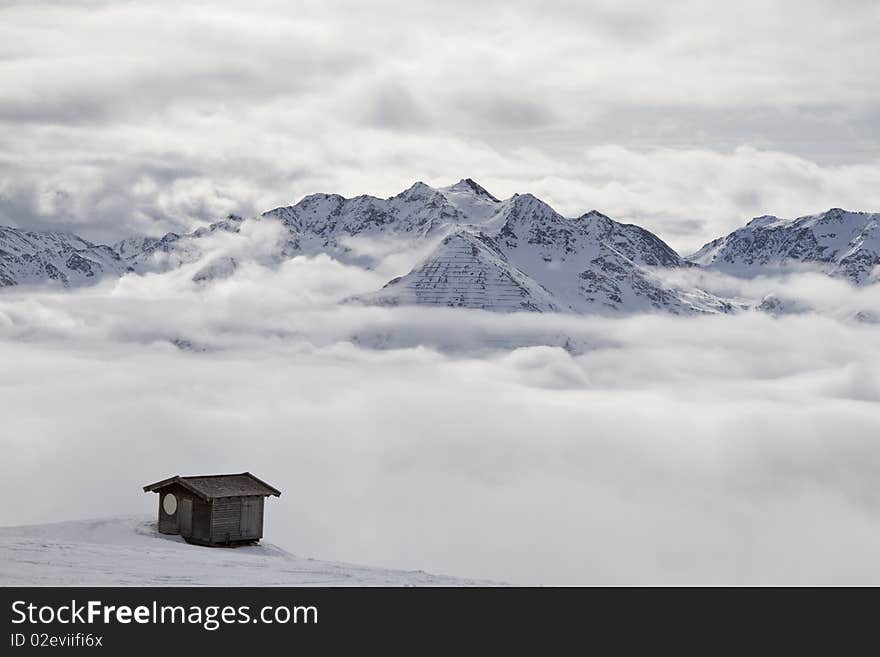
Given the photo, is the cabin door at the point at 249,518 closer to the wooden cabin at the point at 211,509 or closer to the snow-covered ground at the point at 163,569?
the wooden cabin at the point at 211,509

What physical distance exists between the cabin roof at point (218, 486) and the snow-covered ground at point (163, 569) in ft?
21.9

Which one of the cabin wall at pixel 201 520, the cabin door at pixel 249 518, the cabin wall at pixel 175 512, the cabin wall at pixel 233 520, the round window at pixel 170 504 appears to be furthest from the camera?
the cabin door at pixel 249 518

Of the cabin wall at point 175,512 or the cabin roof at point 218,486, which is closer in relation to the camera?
the cabin roof at point 218,486

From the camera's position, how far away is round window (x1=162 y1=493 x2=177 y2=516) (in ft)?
182

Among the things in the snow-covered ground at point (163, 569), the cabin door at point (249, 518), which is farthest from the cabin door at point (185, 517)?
the snow-covered ground at point (163, 569)

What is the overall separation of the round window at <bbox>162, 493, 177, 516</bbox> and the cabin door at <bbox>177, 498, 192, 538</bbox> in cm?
36

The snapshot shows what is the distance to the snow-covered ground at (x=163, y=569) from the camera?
32.2 metres

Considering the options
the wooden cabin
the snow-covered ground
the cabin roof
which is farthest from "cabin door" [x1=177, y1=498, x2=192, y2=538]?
the snow-covered ground

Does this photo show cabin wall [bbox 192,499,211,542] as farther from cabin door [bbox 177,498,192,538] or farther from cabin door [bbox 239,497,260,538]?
cabin door [bbox 239,497,260,538]

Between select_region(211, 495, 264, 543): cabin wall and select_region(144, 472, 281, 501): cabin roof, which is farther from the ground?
select_region(144, 472, 281, 501): cabin roof

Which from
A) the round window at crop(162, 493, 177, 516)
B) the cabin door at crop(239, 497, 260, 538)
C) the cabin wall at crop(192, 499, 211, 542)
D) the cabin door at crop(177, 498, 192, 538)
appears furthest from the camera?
the cabin door at crop(239, 497, 260, 538)
